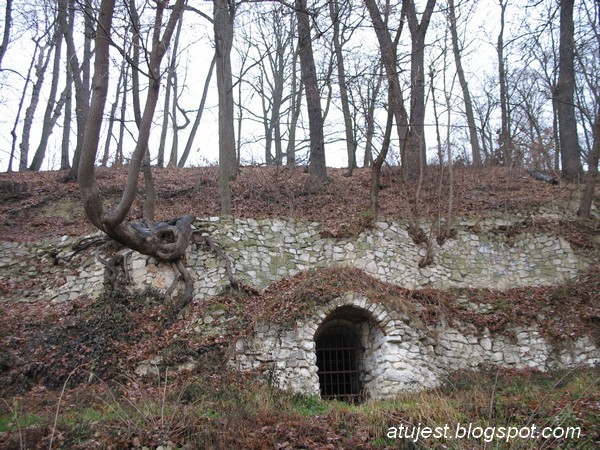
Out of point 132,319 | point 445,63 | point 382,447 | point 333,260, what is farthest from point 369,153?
point 382,447

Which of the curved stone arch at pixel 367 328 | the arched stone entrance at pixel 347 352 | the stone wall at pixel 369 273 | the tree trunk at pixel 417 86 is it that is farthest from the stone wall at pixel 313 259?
the tree trunk at pixel 417 86

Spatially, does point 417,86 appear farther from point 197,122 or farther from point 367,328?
point 197,122

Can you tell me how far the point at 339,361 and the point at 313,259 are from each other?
248cm

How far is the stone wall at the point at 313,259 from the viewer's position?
11.3 meters

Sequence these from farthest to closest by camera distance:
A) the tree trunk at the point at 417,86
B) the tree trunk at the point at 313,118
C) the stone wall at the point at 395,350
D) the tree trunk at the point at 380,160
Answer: the tree trunk at the point at 313,118 → the tree trunk at the point at 417,86 → the tree trunk at the point at 380,160 → the stone wall at the point at 395,350

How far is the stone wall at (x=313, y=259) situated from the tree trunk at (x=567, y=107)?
3797 mm

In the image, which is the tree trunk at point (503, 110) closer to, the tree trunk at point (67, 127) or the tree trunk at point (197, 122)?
the tree trunk at point (197, 122)

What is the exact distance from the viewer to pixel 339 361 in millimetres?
10820

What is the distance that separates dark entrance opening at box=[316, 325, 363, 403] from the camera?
34.3 feet

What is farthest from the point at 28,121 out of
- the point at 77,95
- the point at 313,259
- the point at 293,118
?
the point at 313,259

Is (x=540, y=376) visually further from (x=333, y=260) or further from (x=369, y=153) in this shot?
(x=369, y=153)

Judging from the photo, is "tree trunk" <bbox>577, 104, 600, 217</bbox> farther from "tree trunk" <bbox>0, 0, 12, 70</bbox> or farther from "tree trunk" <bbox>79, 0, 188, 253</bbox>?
"tree trunk" <bbox>0, 0, 12, 70</bbox>

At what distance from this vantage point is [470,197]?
14.5m

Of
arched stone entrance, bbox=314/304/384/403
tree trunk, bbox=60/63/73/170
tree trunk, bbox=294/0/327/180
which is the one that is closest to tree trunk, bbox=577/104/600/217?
arched stone entrance, bbox=314/304/384/403
